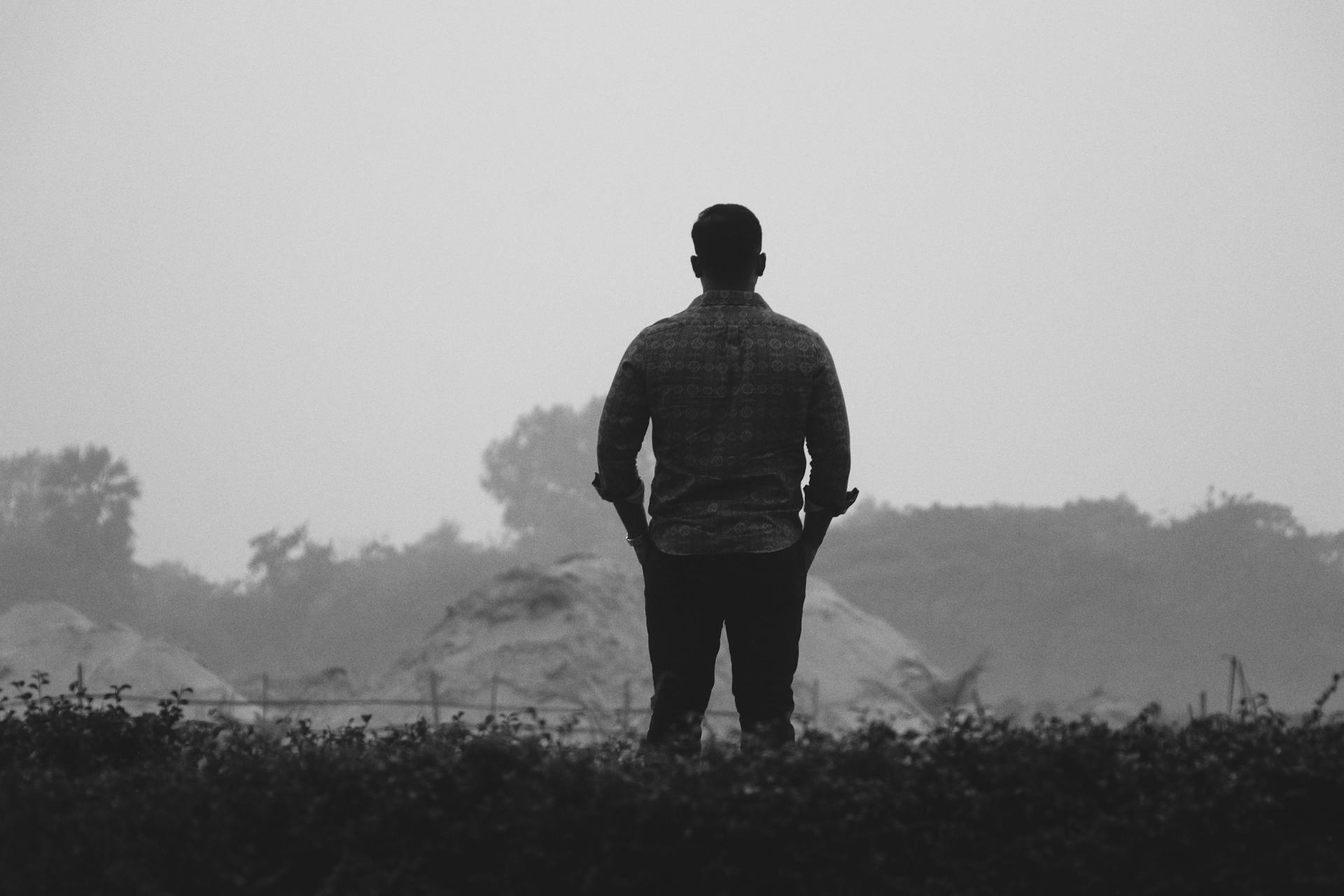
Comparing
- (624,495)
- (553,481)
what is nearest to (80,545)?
(553,481)

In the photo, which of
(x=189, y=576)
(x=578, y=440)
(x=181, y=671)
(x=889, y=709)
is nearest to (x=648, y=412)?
(x=889, y=709)

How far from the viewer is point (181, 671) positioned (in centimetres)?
2356

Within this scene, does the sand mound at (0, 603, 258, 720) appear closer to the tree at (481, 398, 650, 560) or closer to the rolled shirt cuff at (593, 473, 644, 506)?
the rolled shirt cuff at (593, 473, 644, 506)

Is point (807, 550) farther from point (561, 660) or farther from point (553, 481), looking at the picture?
point (553, 481)

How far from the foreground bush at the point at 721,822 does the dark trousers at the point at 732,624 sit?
1.14 meters

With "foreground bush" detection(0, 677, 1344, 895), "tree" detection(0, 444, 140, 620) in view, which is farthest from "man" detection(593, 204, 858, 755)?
"tree" detection(0, 444, 140, 620)

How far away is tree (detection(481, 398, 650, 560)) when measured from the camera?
70.1 m

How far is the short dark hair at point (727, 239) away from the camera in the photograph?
5.68 metres

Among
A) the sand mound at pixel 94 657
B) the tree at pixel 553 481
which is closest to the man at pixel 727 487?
the sand mound at pixel 94 657

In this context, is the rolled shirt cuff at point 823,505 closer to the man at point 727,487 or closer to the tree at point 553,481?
the man at point 727,487

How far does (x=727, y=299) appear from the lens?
567 cm

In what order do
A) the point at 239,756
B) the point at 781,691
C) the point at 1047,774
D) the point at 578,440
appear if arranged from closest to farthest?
the point at 1047,774, the point at 239,756, the point at 781,691, the point at 578,440

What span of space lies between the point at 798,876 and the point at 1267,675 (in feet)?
176

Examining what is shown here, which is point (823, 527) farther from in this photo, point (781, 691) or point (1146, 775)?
point (1146, 775)
